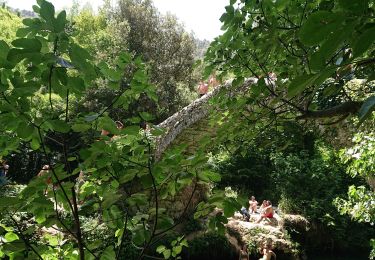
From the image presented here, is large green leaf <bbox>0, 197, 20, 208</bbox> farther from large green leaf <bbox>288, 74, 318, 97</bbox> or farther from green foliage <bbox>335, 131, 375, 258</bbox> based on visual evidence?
green foliage <bbox>335, 131, 375, 258</bbox>

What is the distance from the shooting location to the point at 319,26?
1.83 ft

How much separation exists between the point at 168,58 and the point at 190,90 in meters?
2.06

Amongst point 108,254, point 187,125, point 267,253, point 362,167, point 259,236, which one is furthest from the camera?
point 259,236

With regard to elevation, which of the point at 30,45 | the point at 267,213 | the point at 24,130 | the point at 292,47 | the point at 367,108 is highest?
the point at 292,47

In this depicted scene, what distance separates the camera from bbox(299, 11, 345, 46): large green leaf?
54cm

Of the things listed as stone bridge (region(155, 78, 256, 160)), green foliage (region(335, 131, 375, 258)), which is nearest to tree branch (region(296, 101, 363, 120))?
green foliage (region(335, 131, 375, 258))

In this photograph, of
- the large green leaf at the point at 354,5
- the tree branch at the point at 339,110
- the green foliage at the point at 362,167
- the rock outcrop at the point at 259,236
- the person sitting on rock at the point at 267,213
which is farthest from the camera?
the person sitting on rock at the point at 267,213

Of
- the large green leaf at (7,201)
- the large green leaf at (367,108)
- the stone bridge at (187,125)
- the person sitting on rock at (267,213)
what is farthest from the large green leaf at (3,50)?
the person sitting on rock at (267,213)

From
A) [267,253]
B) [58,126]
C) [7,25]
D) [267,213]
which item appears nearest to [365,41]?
[58,126]

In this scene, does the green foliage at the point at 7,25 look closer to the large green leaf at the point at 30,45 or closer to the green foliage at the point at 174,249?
the green foliage at the point at 174,249

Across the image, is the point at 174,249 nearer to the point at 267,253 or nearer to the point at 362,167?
the point at 362,167

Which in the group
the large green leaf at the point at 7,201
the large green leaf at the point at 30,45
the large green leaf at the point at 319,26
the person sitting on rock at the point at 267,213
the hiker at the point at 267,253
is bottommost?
the hiker at the point at 267,253

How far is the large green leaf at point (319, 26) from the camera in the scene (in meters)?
0.54

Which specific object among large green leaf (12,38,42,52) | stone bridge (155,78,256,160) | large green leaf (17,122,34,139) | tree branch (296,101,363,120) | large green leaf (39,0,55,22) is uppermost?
stone bridge (155,78,256,160)
